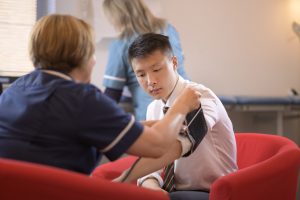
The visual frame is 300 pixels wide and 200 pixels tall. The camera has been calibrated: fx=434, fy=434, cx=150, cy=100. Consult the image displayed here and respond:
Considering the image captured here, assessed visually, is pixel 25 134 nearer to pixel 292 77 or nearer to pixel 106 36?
pixel 106 36

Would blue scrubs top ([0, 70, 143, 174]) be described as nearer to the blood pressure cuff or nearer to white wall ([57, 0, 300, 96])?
the blood pressure cuff

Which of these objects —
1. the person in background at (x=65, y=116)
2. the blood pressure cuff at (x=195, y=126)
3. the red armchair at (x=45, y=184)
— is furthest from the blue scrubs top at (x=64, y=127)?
the blood pressure cuff at (x=195, y=126)

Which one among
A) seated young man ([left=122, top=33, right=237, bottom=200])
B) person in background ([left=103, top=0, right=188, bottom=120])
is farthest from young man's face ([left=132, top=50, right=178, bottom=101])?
person in background ([left=103, top=0, right=188, bottom=120])

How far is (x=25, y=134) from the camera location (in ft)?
3.40

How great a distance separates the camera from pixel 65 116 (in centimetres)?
101

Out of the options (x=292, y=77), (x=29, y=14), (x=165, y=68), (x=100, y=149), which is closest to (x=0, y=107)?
(x=100, y=149)

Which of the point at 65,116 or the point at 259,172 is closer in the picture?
the point at 65,116

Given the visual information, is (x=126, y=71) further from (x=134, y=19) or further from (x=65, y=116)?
(x=65, y=116)

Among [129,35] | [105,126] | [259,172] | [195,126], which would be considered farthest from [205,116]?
[129,35]

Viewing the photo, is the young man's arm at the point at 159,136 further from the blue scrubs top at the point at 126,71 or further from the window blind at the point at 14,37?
the window blind at the point at 14,37

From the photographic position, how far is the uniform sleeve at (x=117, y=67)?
274 cm

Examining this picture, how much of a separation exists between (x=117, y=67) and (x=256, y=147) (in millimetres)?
1199

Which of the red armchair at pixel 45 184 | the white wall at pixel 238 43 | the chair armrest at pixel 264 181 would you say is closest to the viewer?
the red armchair at pixel 45 184

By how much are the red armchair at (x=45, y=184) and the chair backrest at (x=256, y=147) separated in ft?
3.29
